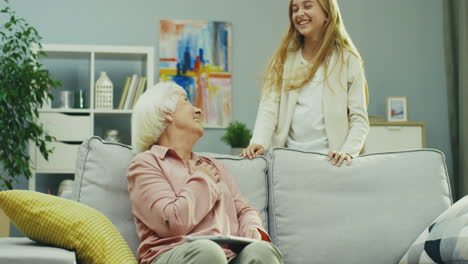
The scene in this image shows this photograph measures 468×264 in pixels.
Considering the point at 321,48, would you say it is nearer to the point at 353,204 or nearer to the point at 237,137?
the point at 353,204

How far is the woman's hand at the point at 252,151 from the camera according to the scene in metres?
2.24

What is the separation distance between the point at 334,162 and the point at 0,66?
104 inches

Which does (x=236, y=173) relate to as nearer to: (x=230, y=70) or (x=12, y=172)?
(x=12, y=172)

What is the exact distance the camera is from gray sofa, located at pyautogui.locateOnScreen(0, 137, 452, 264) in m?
2.00

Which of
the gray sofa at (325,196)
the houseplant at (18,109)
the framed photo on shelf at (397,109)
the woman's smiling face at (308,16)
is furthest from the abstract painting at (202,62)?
the gray sofa at (325,196)

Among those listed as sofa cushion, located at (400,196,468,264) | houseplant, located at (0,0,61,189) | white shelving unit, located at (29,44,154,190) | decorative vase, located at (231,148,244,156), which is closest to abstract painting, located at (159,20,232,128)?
white shelving unit, located at (29,44,154,190)

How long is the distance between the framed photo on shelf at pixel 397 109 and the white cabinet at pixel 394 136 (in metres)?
0.26

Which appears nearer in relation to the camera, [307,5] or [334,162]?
[334,162]

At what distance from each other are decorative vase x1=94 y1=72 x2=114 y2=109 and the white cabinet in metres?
1.88

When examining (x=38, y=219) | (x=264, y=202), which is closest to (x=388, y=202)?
(x=264, y=202)

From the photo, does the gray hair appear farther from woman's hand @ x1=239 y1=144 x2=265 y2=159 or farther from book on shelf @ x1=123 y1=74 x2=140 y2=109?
book on shelf @ x1=123 y1=74 x2=140 y2=109

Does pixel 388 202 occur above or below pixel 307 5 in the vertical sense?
below

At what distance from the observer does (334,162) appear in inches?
85.6

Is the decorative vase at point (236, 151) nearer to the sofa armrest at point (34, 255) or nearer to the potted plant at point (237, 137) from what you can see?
the potted plant at point (237, 137)
